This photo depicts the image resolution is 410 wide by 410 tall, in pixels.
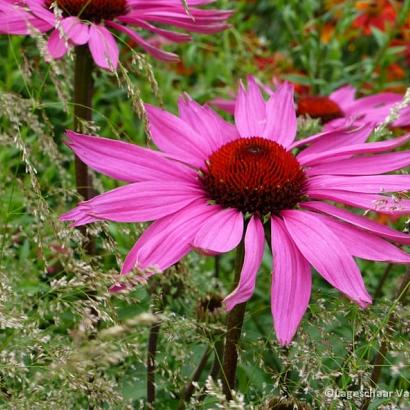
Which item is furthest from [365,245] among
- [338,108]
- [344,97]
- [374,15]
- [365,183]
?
[374,15]

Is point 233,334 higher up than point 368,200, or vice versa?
point 368,200

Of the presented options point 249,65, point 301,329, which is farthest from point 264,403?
point 249,65

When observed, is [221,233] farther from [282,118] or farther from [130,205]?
[282,118]

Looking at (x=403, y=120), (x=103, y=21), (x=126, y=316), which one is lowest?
(x=126, y=316)

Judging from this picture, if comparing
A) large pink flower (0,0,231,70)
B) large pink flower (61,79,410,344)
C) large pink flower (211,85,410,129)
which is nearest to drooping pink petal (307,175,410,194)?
large pink flower (61,79,410,344)

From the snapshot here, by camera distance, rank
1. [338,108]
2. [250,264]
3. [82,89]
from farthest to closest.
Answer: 1. [338,108]
2. [82,89]
3. [250,264]

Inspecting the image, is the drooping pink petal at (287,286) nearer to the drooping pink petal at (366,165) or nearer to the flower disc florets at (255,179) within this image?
the flower disc florets at (255,179)

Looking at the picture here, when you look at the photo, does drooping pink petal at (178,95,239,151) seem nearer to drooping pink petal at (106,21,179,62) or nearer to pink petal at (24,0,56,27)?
drooping pink petal at (106,21,179,62)
